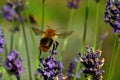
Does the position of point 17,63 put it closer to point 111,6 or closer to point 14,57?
point 14,57

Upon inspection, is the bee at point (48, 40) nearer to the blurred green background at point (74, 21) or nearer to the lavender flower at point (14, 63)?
the lavender flower at point (14, 63)

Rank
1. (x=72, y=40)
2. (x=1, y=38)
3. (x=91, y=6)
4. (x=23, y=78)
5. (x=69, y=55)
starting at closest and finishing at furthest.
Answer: (x=1, y=38)
(x=23, y=78)
(x=69, y=55)
(x=72, y=40)
(x=91, y=6)

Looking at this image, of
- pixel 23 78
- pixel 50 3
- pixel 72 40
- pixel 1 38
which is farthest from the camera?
pixel 50 3

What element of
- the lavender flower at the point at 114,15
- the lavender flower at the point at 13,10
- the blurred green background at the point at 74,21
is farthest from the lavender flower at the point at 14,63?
the blurred green background at the point at 74,21

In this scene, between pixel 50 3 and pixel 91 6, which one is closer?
pixel 91 6

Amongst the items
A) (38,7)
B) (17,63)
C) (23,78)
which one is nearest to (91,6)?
(38,7)
